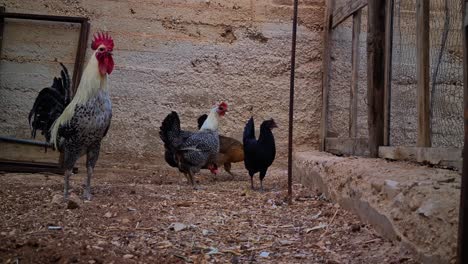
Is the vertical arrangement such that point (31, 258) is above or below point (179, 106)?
below

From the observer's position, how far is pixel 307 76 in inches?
258

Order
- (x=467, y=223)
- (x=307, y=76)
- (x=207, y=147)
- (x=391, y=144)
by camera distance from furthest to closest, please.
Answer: (x=307, y=76), (x=207, y=147), (x=391, y=144), (x=467, y=223)

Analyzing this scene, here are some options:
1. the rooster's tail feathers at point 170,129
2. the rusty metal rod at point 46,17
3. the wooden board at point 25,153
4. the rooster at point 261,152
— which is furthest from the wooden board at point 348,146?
the rusty metal rod at point 46,17

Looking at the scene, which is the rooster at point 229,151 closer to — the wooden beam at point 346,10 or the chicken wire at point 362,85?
the chicken wire at point 362,85

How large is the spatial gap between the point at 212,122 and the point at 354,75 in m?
1.90

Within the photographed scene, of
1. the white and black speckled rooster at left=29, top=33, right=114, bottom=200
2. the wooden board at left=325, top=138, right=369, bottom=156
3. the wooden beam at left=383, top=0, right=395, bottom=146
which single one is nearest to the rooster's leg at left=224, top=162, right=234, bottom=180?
the wooden board at left=325, top=138, right=369, bottom=156

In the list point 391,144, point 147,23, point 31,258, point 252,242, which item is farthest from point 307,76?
point 31,258

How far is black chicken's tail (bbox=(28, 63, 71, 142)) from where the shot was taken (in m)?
4.50

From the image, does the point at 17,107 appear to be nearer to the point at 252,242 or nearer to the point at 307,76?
the point at 307,76

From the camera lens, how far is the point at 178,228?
3.21 meters

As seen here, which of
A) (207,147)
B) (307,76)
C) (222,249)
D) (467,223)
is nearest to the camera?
(467,223)

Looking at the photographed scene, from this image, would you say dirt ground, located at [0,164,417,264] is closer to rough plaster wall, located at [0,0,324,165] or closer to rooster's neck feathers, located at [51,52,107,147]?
rooster's neck feathers, located at [51,52,107,147]

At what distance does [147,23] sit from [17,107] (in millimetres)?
2092

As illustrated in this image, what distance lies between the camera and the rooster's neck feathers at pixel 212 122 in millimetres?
5749
